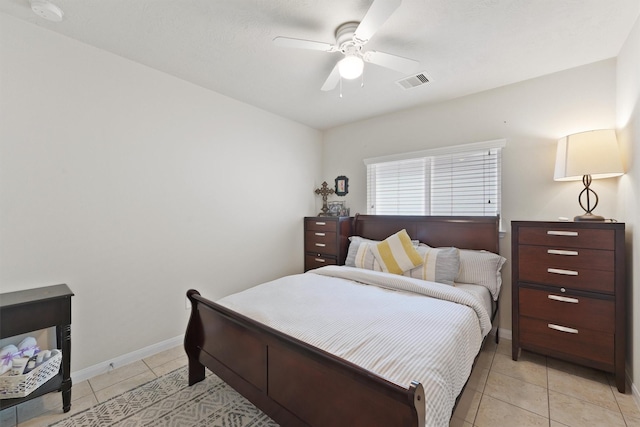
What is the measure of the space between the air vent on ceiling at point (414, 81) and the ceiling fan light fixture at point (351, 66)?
889mm

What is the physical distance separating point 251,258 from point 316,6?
2610 millimetres

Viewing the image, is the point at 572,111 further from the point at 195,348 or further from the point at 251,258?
the point at 195,348

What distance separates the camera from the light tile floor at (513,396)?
1.72m

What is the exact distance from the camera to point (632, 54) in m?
1.95

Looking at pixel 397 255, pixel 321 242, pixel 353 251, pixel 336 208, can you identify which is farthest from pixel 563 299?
pixel 336 208

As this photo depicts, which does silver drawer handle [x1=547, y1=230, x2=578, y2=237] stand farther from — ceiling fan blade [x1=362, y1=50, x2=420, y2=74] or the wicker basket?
the wicker basket

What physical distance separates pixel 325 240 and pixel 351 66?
90.4 inches

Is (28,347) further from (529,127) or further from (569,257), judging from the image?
(529,127)

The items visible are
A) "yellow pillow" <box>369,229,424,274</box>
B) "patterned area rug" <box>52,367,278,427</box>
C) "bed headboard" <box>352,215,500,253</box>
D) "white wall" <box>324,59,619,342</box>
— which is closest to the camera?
"patterned area rug" <box>52,367,278,427</box>

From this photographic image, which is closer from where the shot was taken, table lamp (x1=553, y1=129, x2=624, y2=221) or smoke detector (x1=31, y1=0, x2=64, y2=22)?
smoke detector (x1=31, y1=0, x2=64, y2=22)

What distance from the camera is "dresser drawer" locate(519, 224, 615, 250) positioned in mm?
2014

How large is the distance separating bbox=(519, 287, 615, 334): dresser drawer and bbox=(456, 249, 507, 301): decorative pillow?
220 mm

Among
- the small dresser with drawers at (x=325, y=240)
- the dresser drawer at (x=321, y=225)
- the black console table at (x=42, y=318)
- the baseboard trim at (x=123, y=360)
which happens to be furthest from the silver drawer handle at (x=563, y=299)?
Answer: the black console table at (x=42, y=318)

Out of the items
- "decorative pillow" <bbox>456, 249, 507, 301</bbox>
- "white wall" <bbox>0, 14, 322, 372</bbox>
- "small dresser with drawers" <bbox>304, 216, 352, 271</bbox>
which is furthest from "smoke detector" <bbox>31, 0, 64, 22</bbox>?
"decorative pillow" <bbox>456, 249, 507, 301</bbox>
